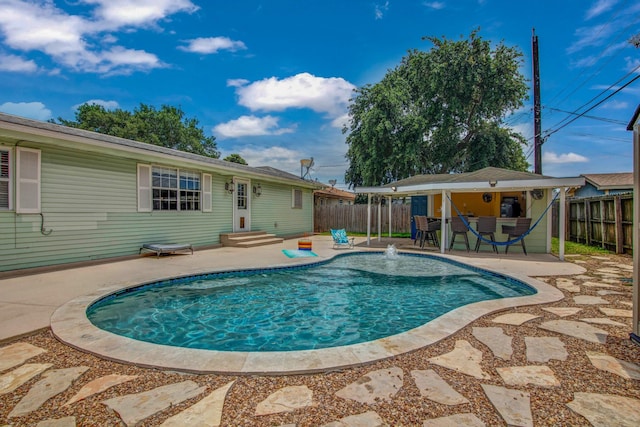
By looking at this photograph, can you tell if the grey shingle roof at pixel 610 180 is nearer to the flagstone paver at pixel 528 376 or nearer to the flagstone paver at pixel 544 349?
the flagstone paver at pixel 544 349

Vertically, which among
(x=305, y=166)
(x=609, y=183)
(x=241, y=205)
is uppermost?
(x=305, y=166)

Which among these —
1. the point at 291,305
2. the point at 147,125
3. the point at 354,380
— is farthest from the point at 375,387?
the point at 147,125

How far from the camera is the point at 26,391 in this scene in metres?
2.14

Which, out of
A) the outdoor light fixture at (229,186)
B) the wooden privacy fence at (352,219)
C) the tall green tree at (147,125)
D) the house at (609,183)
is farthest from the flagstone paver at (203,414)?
the tall green tree at (147,125)

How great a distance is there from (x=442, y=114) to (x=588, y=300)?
1458 cm

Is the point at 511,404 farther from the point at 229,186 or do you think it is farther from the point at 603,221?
the point at 603,221

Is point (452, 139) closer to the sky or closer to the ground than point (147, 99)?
closer to the ground

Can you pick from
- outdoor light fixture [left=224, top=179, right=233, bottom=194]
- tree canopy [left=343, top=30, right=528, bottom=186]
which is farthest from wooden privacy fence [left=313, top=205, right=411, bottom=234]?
outdoor light fixture [left=224, top=179, right=233, bottom=194]

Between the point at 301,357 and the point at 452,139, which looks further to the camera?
the point at 452,139

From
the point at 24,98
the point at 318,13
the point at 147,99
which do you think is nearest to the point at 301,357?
the point at 318,13

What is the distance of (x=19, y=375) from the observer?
2355 mm

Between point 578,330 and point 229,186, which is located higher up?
point 229,186

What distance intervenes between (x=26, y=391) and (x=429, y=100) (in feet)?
60.8

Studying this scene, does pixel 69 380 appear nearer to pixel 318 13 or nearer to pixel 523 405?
pixel 523 405
